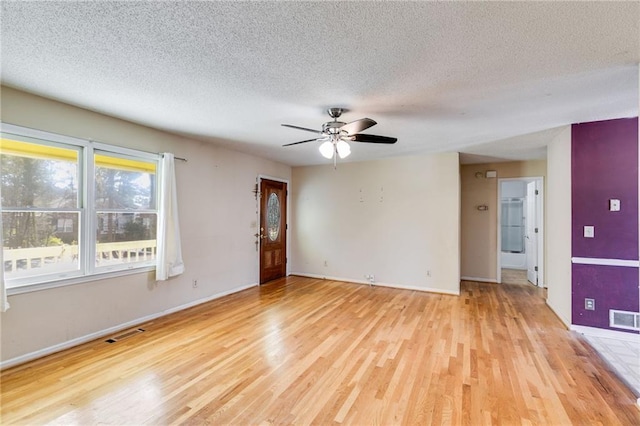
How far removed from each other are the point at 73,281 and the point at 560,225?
5.91 metres

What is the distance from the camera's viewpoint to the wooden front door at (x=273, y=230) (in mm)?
5828

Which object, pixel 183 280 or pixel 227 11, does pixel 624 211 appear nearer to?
pixel 227 11

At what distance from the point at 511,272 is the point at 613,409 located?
5.54 meters

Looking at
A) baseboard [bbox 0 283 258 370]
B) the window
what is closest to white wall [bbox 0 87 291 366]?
baseboard [bbox 0 283 258 370]

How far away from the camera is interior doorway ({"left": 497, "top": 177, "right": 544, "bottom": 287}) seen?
559 cm

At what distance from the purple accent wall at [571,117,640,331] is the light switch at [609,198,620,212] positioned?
3 cm

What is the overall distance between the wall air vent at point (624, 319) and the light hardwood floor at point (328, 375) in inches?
18.9

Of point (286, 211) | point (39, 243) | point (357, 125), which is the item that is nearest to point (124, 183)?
point (39, 243)

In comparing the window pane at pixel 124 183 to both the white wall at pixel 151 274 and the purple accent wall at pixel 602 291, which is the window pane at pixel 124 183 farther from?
the purple accent wall at pixel 602 291

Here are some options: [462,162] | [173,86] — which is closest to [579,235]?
[462,162]

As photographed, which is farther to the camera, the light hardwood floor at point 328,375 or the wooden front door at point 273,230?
the wooden front door at point 273,230

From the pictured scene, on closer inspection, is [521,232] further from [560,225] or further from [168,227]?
[168,227]

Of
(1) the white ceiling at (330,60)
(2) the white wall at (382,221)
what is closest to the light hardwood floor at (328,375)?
(2) the white wall at (382,221)

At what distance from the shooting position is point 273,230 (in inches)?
243
